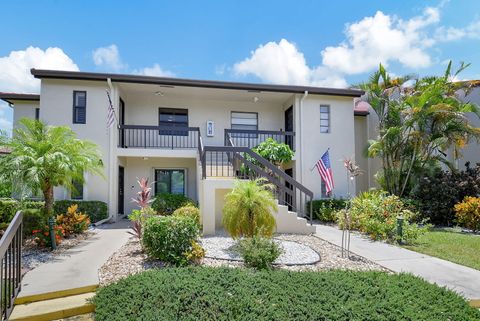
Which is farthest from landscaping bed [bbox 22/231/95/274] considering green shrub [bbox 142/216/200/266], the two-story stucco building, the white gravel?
the two-story stucco building

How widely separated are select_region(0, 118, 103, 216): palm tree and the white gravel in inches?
175

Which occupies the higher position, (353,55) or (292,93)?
(353,55)

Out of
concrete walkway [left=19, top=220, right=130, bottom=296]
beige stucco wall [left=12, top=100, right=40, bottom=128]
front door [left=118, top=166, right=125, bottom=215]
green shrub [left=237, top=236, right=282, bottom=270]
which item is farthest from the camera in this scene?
beige stucco wall [left=12, top=100, right=40, bottom=128]

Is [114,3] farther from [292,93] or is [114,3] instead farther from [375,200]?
[375,200]

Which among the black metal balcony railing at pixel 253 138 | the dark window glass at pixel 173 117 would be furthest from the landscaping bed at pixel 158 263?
the dark window glass at pixel 173 117

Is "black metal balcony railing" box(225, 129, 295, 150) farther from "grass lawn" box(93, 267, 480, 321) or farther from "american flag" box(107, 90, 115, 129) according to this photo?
"grass lawn" box(93, 267, 480, 321)

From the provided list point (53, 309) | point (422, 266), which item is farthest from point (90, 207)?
point (422, 266)

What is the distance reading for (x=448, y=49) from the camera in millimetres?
13969

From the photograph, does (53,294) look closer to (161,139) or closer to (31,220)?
(31,220)

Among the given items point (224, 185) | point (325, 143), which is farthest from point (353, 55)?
point (224, 185)

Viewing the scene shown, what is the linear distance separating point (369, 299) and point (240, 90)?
37.7 feet

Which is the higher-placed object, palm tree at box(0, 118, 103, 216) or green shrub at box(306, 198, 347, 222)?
palm tree at box(0, 118, 103, 216)

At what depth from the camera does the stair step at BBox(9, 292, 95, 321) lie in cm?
436

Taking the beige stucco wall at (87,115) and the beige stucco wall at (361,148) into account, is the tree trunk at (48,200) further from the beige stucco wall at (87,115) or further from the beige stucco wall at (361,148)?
the beige stucco wall at (361,148)
